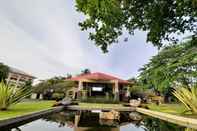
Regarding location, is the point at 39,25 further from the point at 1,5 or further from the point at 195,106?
the point at 195,106

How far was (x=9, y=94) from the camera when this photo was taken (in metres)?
11.0

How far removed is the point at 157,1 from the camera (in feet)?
25.9

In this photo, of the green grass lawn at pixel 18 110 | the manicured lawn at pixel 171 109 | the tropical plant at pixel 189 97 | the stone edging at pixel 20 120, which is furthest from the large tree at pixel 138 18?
the manicured lawn at pixel 171 109

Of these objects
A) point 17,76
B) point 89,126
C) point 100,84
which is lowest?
point 89,126

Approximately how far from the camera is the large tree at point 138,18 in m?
7.69

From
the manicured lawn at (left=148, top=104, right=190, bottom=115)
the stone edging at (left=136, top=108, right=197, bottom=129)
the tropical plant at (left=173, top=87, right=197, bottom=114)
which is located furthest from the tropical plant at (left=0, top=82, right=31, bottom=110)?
the manicured lawn at (left=148, top=104, right=190, bottom=115)

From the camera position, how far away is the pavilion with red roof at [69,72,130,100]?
1060 inches

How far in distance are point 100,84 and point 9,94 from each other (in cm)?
2066

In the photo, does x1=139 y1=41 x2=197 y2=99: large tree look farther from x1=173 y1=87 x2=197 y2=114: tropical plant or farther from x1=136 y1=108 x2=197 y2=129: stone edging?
x1=173 y1=87 x2=197 y2=114: tropical plant

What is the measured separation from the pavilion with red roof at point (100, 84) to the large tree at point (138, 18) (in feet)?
58.3

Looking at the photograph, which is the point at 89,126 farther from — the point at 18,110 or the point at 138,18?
the point at 138,18

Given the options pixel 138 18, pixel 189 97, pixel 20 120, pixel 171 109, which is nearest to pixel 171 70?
pixel 138 18

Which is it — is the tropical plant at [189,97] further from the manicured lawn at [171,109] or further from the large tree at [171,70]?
the large tree at [171,70]

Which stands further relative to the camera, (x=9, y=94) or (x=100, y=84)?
(x=100, y=84)
